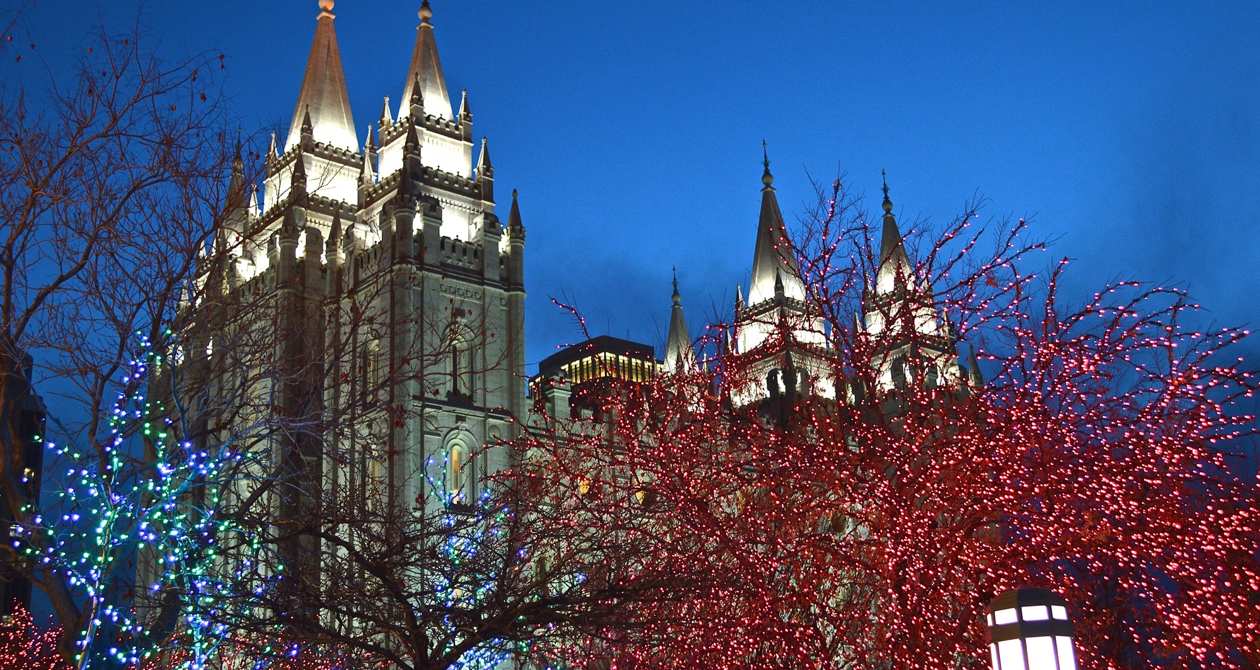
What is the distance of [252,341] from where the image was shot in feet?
41.4

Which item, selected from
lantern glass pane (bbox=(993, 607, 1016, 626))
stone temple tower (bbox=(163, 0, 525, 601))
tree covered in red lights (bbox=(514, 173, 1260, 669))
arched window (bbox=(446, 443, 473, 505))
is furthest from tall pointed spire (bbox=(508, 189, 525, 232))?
lantern glass pane (bbox=(993, 607, 1016, 626))

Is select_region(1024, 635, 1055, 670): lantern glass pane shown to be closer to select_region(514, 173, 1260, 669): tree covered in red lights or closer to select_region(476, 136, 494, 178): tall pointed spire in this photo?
select_region(514, 173, 1260, 669): tree covered in red lights

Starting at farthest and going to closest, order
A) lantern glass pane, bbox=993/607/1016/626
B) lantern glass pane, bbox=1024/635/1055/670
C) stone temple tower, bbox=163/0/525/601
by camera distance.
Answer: stone temple tower, bbox=163/0/525/601 → lantern glass pane, bbox=993/607/1016/626 → lantern glass pane, bbox=1024/635/1055/670

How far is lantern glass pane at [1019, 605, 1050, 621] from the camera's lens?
5587mm

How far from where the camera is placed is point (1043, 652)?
5.57 metres

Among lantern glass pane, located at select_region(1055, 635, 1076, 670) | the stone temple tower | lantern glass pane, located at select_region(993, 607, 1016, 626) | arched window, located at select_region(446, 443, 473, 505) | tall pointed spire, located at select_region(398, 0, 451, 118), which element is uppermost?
tall pointed spire, located at select_region(398, 0, 451, 118)

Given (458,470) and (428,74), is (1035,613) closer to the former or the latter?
(458,470)

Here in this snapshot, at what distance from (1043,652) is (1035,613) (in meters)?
0.18

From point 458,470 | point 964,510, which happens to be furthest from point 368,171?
point 964,510

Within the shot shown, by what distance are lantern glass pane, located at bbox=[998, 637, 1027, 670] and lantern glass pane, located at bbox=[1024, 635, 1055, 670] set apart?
65 mm

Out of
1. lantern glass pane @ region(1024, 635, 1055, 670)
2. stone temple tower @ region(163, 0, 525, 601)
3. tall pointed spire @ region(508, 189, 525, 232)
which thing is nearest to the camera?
lantern glass pane @ region(1024, 635, 1055, 670)

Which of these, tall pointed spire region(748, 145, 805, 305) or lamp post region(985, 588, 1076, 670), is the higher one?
tall pointed spire region(748, 145, 805, 305)

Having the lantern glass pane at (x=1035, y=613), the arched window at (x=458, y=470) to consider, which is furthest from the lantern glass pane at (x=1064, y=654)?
the arched window at (x=458, y=470)

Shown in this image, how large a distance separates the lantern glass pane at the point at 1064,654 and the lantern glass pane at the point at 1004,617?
0.73ft
